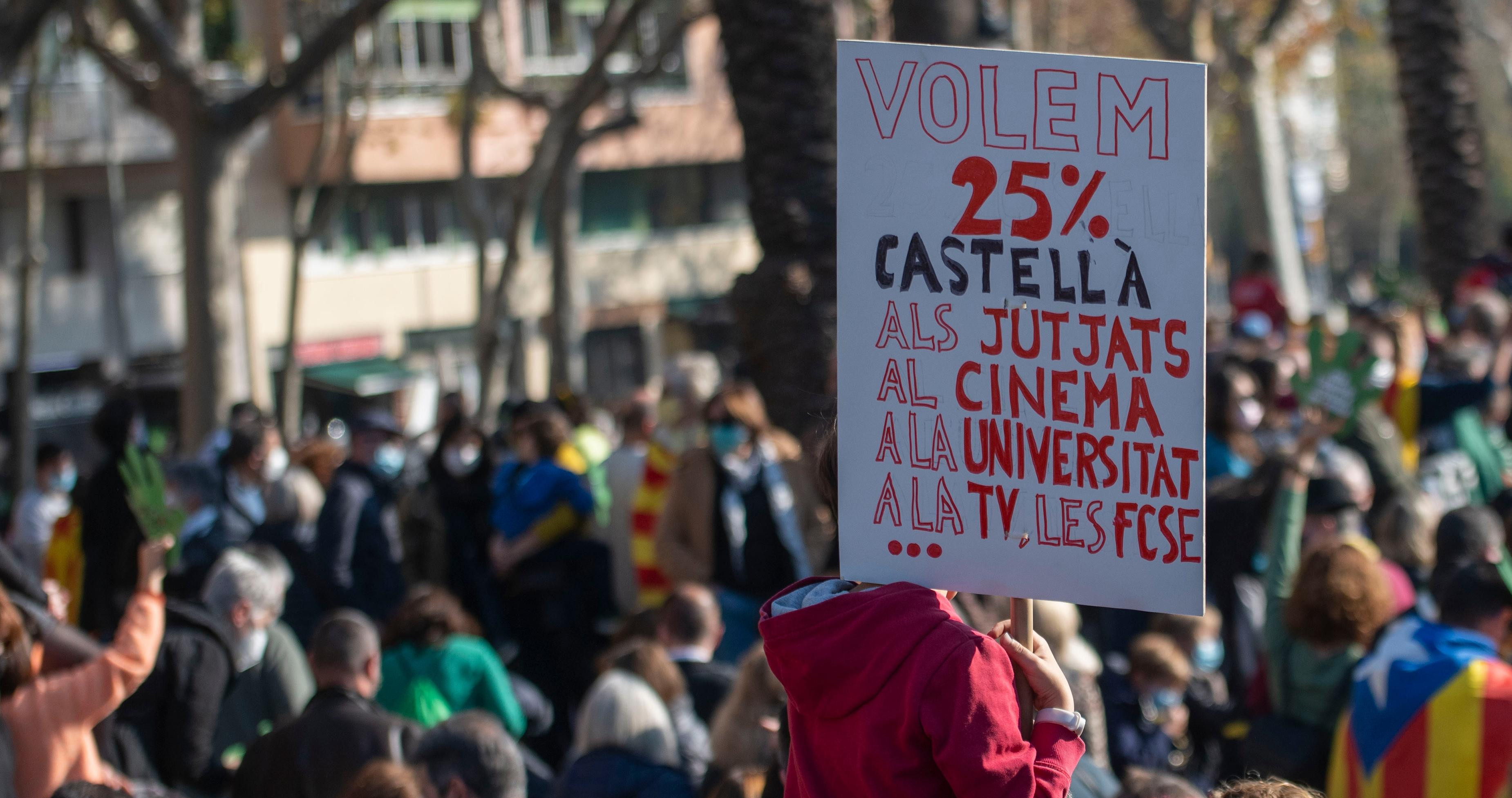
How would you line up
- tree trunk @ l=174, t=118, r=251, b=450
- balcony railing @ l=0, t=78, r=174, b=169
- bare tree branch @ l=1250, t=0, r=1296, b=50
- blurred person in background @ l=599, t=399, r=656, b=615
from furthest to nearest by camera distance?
balcony railing @ l=0, t=78, r=174, b=169, bare tree branch @ l=1250, t=0, r=1296, b=50, tree trunk @ l=174, t=118, r=251, b=450, blurred person in background @ l=599, t=399, r=656, b=615

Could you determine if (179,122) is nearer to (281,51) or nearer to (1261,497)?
(281,51)

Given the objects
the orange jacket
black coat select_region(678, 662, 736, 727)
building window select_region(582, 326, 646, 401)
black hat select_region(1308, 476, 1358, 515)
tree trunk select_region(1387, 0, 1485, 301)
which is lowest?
building window select_region(582, 326, 646, 401)

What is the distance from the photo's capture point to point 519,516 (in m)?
6.84

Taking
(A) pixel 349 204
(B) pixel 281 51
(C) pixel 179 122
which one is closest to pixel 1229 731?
(C) pixel 179 122

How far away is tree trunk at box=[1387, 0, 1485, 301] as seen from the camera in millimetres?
11070

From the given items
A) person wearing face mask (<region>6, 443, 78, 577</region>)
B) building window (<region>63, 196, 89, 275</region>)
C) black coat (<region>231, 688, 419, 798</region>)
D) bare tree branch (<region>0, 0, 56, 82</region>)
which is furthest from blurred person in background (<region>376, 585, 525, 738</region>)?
building window (<region>63, 196, 89, 275</region>)

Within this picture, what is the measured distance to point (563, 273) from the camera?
1961 centimetres

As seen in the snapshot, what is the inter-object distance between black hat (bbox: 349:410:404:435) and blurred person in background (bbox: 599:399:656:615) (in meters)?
1.08

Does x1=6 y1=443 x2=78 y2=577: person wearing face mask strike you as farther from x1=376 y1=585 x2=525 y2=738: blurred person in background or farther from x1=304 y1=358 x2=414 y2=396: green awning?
x1=304 y1=358 x2=414 y2=396: green awning

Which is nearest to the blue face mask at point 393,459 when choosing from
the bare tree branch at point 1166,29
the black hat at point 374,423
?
the black hat at point 374,423

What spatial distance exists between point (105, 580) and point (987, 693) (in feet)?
16.3

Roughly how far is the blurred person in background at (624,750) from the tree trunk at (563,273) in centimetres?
1324

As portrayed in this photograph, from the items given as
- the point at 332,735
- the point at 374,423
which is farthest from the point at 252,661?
the point at 374,423

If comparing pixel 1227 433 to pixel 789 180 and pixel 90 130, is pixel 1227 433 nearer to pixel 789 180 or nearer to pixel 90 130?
pixel 789 180
